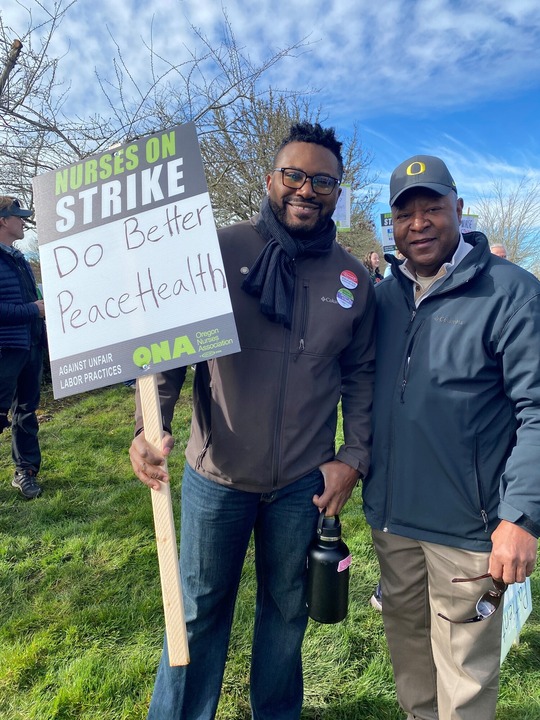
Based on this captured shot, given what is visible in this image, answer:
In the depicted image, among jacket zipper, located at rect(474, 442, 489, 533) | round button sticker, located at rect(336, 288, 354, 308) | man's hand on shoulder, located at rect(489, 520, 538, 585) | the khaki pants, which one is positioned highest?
round button sticker, located at rect(336, 288, 354, 308)

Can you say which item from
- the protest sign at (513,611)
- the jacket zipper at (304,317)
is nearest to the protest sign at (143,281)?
the jacket zipper at (304,317)

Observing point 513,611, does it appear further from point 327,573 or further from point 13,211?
point 13,211

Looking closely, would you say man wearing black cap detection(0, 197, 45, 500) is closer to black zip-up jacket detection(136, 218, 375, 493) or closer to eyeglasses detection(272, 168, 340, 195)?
black zip-up jacket detection(136, 218, 375, 493)

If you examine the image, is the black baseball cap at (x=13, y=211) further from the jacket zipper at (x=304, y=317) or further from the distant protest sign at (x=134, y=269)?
the jacket zipper at (x=304, y=317)

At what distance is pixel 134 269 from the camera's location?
1.44m

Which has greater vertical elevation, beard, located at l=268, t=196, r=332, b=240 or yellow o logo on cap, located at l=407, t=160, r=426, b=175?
yellow o logo on cap, located at l=407, t=160, r=426, b=175

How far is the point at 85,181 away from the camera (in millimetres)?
1517

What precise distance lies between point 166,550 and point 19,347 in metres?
3.04

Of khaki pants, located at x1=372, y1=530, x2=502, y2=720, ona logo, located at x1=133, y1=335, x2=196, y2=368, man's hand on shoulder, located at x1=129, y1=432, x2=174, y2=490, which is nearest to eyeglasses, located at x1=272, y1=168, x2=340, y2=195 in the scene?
ona logo, located at x1=133, y1=335, x2=196, y2=368

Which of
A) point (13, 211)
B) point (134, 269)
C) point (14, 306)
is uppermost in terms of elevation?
point (13, 211)

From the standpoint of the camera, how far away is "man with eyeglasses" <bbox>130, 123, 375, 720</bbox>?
1.65 m

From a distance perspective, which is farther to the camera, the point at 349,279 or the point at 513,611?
the point at 513,611

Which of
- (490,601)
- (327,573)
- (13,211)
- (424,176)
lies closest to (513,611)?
(490,601)

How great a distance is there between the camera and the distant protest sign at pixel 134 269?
140 centimetres
